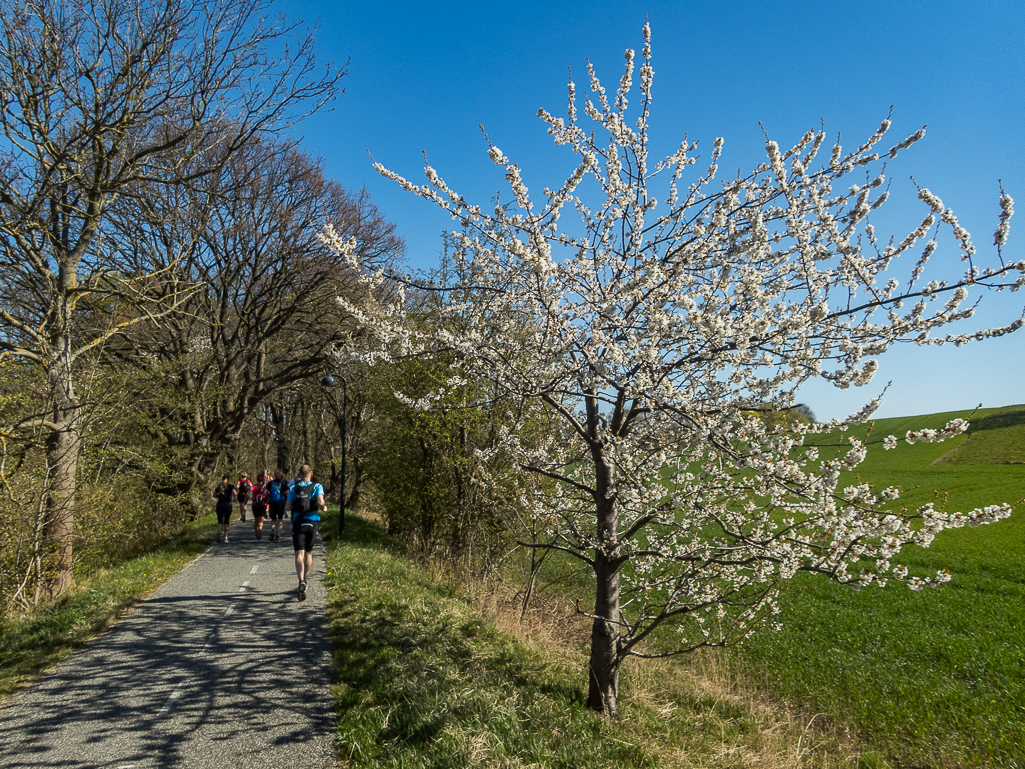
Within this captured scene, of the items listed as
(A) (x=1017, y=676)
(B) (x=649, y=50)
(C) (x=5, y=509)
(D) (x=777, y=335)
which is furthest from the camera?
(A) (x=1017, y=676)

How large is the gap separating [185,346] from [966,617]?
75.1ft

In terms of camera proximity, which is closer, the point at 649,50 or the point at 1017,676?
the point at 649,50

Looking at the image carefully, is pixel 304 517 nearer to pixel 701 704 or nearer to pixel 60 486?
pixel 60 486

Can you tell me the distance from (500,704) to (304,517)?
4764mm

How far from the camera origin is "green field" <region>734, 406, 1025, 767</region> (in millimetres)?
7277

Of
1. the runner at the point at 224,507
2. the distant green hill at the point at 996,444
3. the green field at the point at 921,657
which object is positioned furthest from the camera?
the distant green hill at the point at 996,444

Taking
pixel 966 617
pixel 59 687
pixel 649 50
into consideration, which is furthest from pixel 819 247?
pixel 966 617

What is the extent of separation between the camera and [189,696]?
486cm

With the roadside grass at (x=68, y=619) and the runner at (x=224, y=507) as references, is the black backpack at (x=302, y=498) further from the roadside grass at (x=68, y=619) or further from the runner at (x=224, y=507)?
the runner at (x=224, y=507)

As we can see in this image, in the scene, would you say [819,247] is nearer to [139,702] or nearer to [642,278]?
[642,278]

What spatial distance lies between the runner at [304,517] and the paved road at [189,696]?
0.59 meters

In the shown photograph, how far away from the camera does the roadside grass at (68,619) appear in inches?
217

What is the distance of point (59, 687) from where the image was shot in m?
5.03

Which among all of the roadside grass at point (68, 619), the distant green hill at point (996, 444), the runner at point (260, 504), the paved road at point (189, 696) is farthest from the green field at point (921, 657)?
the distant green hill at point (996, 444)
